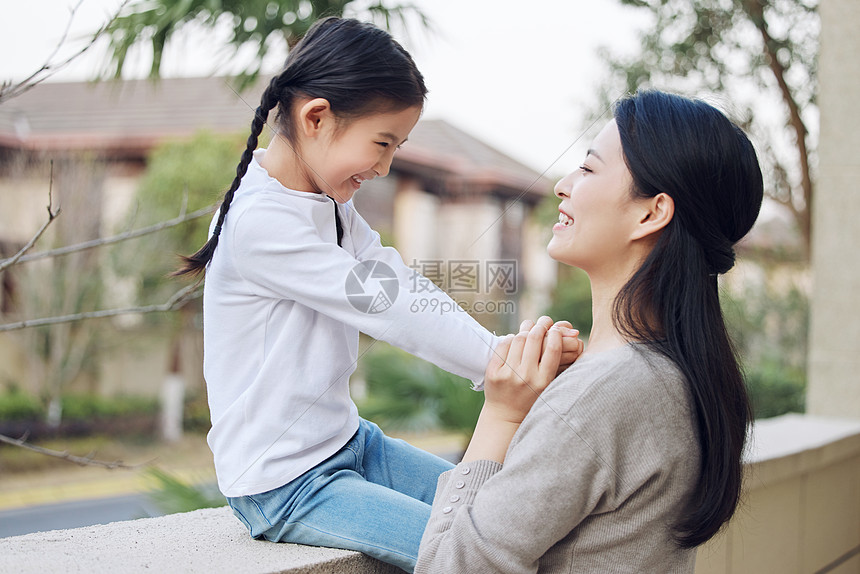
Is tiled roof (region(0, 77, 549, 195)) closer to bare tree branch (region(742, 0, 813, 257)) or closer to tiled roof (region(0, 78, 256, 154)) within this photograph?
tiled roof (region(0, 78, 256, 154))

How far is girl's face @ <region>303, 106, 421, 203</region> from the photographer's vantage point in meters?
1.26

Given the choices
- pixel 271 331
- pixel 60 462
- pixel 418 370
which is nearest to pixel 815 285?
pixel 418 370

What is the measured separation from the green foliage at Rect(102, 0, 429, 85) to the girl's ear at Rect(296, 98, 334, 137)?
1.94 metres

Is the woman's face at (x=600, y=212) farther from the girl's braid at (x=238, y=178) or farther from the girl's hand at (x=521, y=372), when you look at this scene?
the girl's braid at (x=238, y=178)

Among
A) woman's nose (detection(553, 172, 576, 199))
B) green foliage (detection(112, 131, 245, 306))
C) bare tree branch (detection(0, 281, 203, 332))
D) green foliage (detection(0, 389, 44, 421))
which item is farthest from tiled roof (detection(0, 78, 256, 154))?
woman's nose (detection(553, 172, 576, 199))

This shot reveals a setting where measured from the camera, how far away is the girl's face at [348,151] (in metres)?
1.26

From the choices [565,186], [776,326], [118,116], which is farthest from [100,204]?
[565,186]

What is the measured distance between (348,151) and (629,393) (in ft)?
1.86

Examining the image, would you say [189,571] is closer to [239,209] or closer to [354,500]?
[354,500]

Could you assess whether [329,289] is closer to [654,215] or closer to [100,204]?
[654,215]

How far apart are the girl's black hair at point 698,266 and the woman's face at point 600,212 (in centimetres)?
2

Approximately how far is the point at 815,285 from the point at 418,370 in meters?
1.99

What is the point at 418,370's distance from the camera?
4.35m

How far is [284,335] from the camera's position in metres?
1.17
